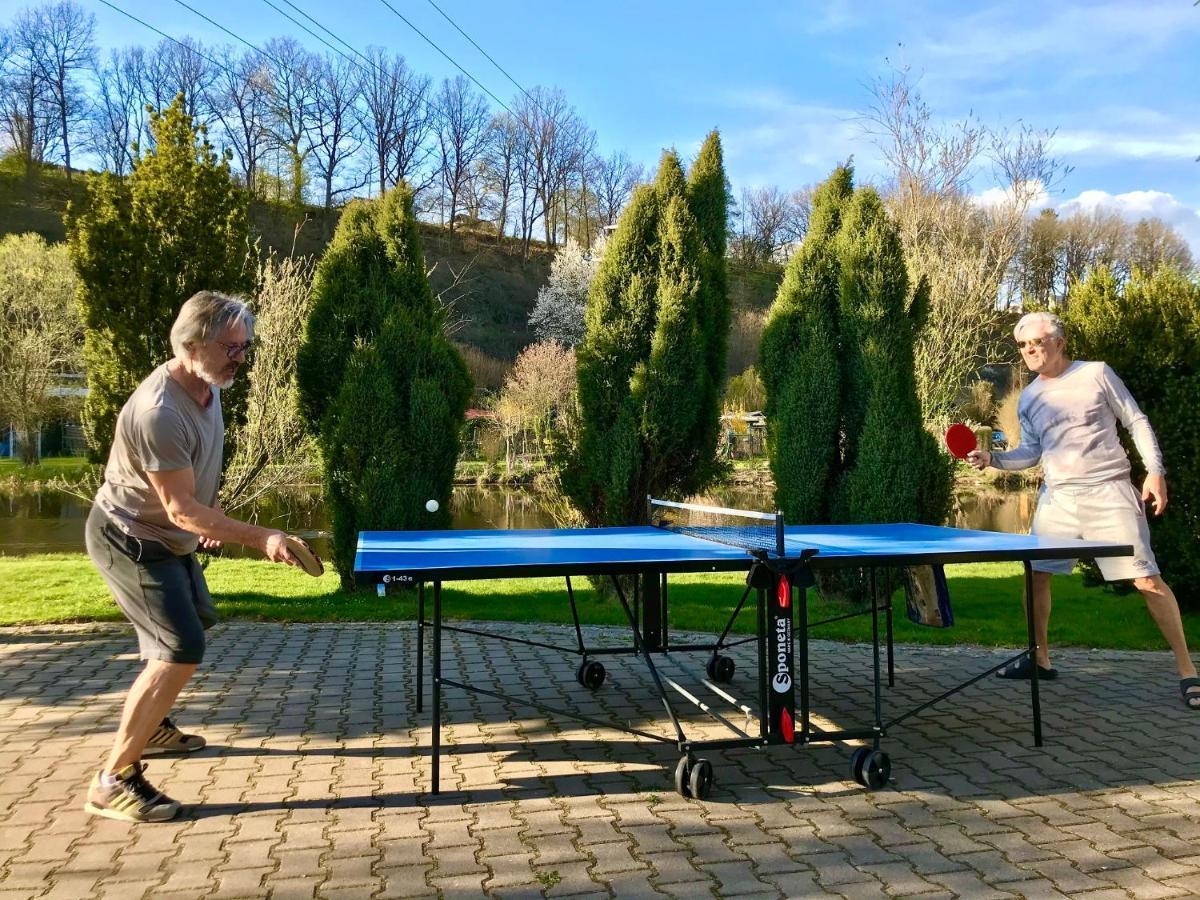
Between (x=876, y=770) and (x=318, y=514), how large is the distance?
1767 cm

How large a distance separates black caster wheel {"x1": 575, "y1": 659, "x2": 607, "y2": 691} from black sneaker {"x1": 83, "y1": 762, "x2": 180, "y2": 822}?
8.00 feet

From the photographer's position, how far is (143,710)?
342 cm

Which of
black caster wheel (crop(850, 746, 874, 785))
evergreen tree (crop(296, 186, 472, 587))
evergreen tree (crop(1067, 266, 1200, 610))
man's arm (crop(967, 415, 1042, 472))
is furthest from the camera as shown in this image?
evergreen tree (crop(296, 186, 472, 587))

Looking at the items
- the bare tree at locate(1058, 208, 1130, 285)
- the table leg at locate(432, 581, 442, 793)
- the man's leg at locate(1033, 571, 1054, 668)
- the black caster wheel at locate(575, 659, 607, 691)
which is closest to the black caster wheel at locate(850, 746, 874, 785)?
the table leg at locate(432, 581, 442, 793)

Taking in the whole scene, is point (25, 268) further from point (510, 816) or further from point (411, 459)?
point (510, 816)

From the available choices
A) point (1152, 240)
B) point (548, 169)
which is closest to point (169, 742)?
point (1152, 240)

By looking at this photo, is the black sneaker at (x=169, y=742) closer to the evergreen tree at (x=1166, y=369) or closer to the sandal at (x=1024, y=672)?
the sandal at (x=1024, y=672)

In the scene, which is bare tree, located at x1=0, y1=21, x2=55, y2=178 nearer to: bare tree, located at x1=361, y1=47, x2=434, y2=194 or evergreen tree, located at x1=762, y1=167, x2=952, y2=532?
bare tree, located at x1=361, y1=47, x2=434, y2=194

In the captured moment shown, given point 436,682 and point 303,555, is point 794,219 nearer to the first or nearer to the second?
point 436,682

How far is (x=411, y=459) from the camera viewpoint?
8.48 metres

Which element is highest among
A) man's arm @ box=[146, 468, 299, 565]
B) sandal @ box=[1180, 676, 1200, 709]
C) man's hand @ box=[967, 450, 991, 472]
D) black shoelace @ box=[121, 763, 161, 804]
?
man's hand @ box=[967, 450, 991, 472]

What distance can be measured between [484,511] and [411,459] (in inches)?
529

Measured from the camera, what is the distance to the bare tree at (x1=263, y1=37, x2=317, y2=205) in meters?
60.3

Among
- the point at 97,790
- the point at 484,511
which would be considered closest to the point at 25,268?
the point at 484,511
